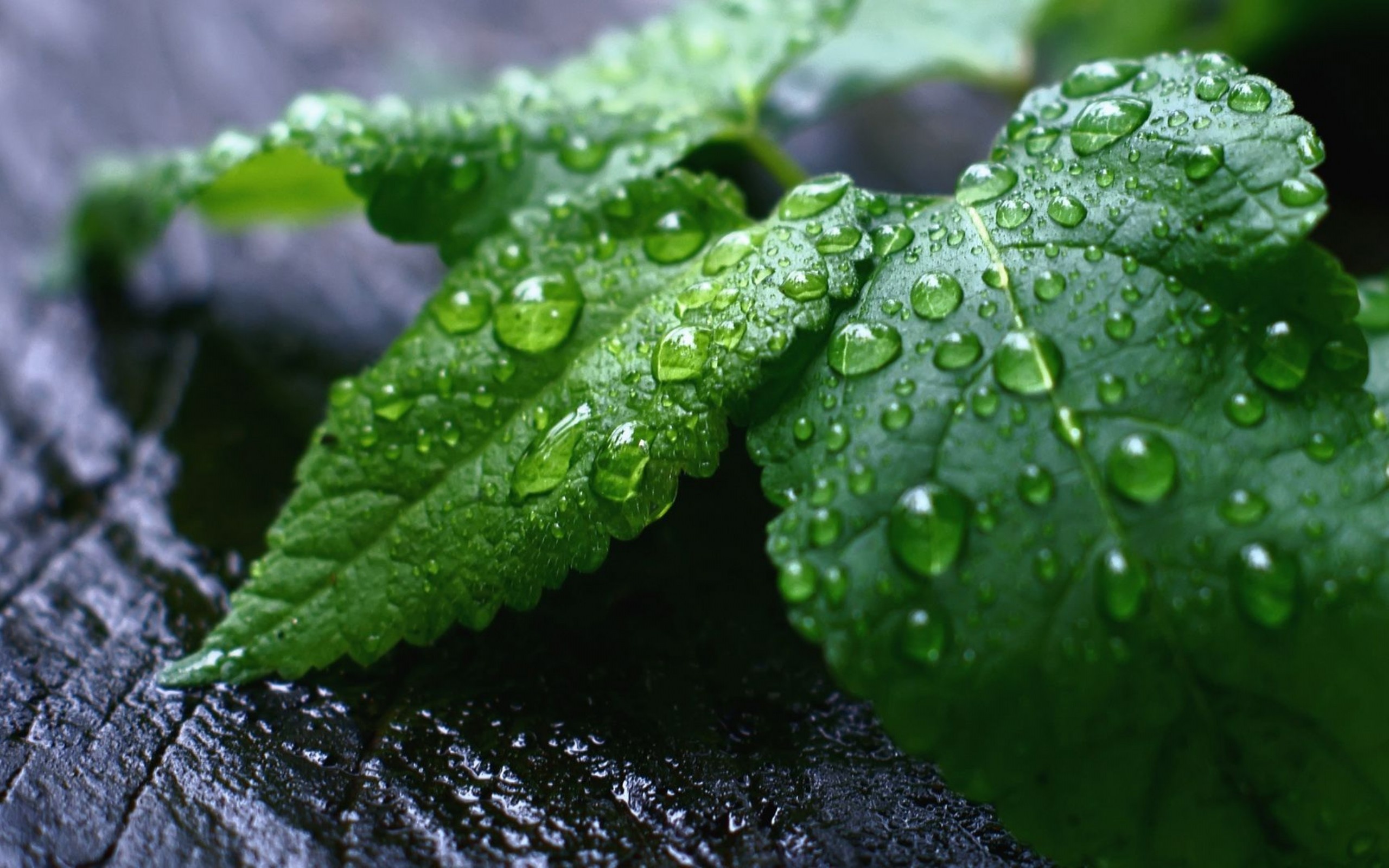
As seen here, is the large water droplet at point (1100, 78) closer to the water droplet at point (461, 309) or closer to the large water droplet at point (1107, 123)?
the large water droplet at point (1107, 123)

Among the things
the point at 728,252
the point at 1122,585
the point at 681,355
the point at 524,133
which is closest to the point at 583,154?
the point at 524,133

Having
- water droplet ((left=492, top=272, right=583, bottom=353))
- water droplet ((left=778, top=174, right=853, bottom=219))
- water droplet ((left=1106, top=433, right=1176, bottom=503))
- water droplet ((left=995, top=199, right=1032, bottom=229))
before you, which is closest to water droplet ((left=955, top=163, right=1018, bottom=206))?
water droplet ((left=995, top=199, right=1032, bottom=229))

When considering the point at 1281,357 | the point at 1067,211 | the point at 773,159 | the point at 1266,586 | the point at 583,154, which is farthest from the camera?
the point at 773,159

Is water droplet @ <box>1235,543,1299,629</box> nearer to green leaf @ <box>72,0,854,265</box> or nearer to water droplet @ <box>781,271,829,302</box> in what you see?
water droplet @ <box>781,271,829,302</box>

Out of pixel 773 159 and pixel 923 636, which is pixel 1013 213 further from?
pixel 773 159

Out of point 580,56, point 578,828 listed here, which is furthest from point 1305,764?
point 580,56

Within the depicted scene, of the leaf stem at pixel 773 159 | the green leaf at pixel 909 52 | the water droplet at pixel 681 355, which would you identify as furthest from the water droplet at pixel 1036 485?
the green leaf at pixel 909 52

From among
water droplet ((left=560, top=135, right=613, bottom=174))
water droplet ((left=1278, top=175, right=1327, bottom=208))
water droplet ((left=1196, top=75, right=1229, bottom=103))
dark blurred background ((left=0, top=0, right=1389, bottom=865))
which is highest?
water droplet ((left=1196, top=75, right=1229, bottom=103))
